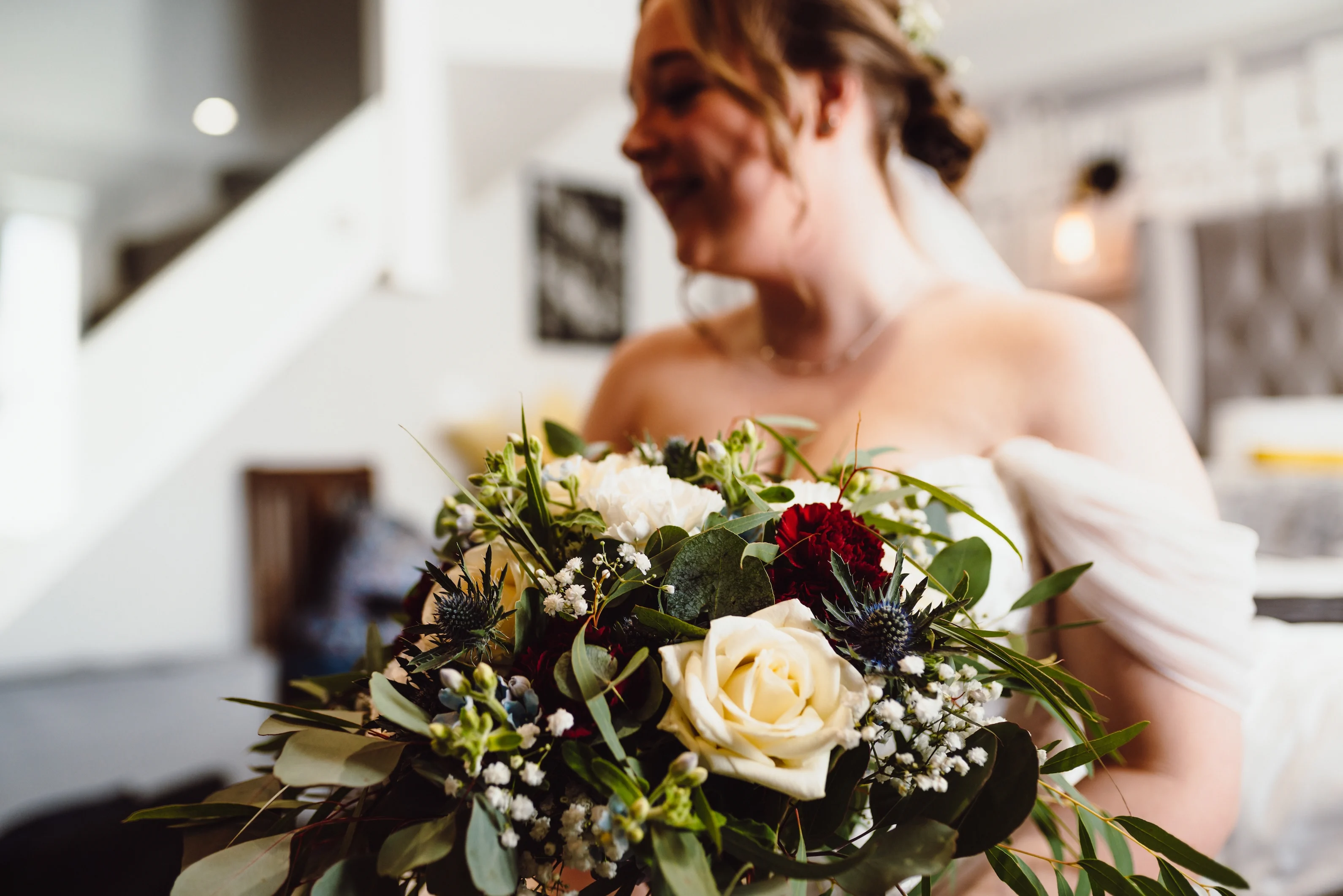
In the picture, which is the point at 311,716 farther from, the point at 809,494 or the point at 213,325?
the point at 213,325

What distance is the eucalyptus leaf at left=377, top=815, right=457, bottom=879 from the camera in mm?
422

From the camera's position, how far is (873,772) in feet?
1.72

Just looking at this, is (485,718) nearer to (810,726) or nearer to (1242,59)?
(810,726)

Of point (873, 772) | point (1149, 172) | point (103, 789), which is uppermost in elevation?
point (1149, 172)

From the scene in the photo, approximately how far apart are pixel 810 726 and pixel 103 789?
5.49ft

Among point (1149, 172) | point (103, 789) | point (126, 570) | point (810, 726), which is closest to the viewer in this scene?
point (810, 726)

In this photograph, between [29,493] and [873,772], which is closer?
[873,772]

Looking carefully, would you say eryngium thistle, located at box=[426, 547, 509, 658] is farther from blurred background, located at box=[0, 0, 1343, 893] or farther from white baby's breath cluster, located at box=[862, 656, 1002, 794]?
blurred background, located at box=[0, 0, 1343, 893]

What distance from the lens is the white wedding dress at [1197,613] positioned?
0.77 m

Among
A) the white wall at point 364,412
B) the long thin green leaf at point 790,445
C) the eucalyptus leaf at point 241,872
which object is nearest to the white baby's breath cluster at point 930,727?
the long thin green leaf at point 790,445

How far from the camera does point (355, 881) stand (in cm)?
46

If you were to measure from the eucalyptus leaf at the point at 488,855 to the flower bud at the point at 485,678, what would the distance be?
0.05 meters

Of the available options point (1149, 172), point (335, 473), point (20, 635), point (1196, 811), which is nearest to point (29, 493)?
point (1196, 811)

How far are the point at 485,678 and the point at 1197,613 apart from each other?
633 millimetres
